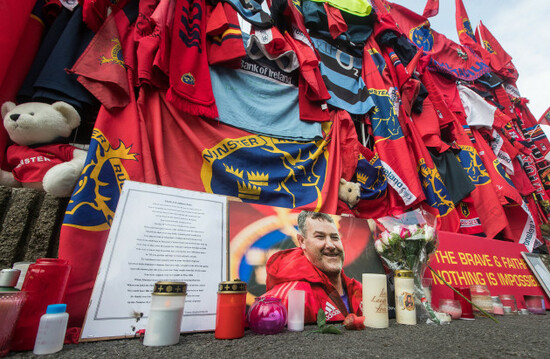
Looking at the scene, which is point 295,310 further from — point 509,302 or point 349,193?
point 509,302

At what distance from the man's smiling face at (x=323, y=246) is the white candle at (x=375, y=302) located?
12 centimetres

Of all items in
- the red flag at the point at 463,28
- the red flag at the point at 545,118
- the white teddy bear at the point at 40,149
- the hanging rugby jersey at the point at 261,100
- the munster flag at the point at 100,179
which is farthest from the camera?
the red flag at the point at 545,118

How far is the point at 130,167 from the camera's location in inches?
36.5

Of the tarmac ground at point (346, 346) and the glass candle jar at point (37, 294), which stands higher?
the glass candle jar at point (37, 294)

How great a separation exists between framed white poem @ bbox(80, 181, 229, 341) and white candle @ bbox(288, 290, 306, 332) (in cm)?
20

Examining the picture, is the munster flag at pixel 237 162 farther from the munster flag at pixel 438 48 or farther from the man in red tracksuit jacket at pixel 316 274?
the munster flag at pixel 438 48

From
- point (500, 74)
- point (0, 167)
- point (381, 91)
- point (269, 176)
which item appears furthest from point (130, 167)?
point (500, 74)

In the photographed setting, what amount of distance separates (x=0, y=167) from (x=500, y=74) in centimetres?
445

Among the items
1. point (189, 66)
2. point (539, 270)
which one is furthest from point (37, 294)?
point (539, 270)

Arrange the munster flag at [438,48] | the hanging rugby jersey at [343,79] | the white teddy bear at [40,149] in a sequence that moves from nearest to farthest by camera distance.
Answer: the white teddy bear at [40,149] → the hanging rugby jersey at [343,79] → the munster flag at [438,48]

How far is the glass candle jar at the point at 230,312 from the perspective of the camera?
22.9 inches

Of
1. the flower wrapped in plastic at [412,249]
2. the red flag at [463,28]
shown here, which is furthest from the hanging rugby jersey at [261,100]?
the red flag at [463,28]

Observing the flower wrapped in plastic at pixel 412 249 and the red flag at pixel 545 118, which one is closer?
the flower wrapped in plastic at pixel 412 249

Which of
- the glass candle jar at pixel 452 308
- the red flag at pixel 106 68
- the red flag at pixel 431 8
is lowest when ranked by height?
the glass candle jar at pixel 452 308
